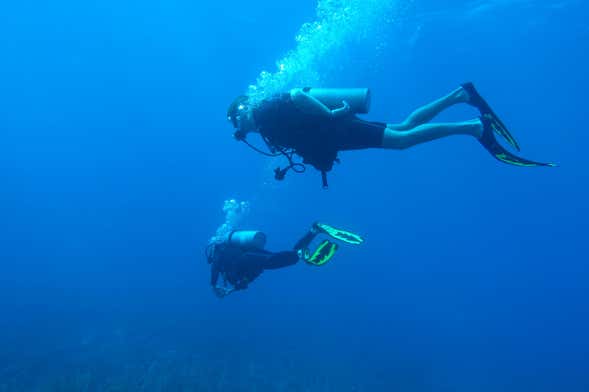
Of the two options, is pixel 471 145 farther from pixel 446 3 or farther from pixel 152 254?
pixel 152 254

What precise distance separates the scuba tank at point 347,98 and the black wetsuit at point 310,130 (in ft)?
A: 0.58

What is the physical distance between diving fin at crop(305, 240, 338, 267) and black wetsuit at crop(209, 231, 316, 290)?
62 centimetres

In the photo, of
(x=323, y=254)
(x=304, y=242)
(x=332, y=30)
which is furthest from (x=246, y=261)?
(x=332, y=30)

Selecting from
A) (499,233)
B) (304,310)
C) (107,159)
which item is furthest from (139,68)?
(499,233)

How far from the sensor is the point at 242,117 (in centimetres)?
657

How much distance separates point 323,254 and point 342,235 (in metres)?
0.38

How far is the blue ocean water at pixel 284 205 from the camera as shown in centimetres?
2292

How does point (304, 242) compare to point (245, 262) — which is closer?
point (245, 262)

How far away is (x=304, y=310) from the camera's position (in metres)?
29.9

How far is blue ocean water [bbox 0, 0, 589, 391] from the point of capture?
2292cm

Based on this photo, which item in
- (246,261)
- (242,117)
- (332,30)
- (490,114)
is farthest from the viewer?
(332,30)

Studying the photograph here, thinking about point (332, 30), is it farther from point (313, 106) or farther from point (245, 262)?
point (313, 106)

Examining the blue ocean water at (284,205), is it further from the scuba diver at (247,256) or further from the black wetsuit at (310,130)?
the black wetsuit at (310,130)

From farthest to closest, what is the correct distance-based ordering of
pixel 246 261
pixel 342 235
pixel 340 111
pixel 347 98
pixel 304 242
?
pixel 304 242, pixel 246 261, pixel 342 235, pixel 347 98, pixel 340 111
